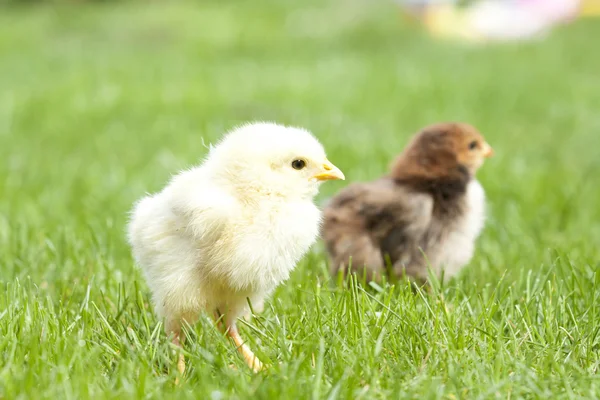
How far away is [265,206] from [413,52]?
1096 centimetres

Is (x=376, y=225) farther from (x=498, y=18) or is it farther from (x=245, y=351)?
(x=498, y=18)

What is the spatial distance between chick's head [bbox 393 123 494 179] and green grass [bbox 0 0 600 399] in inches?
21.2

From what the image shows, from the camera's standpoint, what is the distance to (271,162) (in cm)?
289

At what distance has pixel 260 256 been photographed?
2783mm

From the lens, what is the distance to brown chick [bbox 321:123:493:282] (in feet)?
13.6

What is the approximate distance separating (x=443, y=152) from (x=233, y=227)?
1.88 m

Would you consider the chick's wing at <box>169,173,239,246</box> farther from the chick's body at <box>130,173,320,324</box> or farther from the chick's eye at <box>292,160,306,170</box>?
the chick's eye at <box>292,160,306,170</box>

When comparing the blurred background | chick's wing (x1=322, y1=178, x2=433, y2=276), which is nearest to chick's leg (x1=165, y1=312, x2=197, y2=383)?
the blurred background

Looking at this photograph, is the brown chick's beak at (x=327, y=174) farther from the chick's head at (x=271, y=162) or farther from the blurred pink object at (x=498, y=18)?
the blurred pink object at (x=498, y=18)

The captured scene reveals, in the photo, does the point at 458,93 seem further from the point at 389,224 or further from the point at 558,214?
the point at 389,224

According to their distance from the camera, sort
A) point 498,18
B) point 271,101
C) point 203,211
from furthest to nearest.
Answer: point 498,18, point 271,101, point 203,211

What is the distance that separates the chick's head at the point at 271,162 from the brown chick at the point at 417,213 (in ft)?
4.01

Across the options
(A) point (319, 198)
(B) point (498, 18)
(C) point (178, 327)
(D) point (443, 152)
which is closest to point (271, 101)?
(A) point (319, 198)

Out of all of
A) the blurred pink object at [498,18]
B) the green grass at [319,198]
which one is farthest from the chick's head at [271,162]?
the blurred pink object at [498,18]
